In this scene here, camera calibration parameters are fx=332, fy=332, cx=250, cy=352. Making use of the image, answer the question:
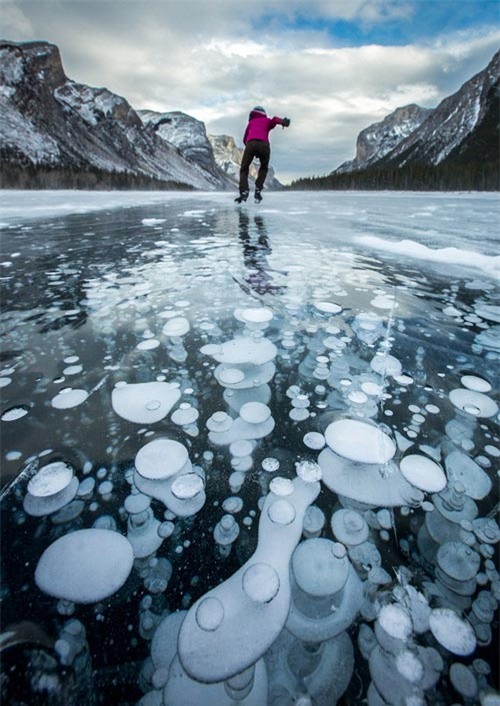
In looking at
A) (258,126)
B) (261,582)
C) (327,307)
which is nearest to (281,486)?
(261,582)

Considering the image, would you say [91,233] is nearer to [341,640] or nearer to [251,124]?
[341,640]

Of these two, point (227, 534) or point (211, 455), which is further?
point (211, 455)

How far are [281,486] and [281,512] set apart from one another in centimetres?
6

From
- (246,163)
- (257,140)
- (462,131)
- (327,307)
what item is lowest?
(327,307)

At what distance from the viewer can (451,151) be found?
83.9 metres

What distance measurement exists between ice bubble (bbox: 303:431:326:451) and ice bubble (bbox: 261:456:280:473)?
9 centimetres

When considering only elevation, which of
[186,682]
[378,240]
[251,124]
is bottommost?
[186,682]

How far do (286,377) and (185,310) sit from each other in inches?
27.4

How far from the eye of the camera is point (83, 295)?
5.56ft

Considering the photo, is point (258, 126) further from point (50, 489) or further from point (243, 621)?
point (243, 621)

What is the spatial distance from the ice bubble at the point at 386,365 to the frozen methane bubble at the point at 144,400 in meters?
0.62

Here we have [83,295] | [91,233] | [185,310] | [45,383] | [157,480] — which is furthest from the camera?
[91,233]

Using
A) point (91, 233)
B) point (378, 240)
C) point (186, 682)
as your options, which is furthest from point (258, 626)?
point (91, 233)

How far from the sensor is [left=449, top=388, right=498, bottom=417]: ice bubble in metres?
0.86
